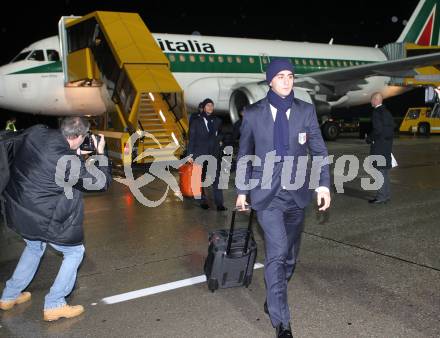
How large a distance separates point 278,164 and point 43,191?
6.01 ft

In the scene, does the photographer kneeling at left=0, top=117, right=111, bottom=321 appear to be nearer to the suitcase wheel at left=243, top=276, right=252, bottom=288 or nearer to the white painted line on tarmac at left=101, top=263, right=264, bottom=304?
the white painted line on tarmac at left=101, top=263, right=264, bottom=304

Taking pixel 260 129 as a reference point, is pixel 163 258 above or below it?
below

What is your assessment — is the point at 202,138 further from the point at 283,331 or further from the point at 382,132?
the point at 283,331

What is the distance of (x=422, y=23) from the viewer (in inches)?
992

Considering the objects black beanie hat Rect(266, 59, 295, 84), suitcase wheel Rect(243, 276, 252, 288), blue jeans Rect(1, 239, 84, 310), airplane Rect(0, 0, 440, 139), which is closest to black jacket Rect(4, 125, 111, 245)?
blue jeans Rect(1, 239, 84, 310)

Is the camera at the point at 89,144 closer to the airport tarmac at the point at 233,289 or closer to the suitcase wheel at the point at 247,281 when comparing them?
the airport tarmac at the point at 233,289

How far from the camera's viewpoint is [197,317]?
3.83 metres

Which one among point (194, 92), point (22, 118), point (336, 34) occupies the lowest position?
point (22, 118)

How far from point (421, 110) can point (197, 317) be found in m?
22.3

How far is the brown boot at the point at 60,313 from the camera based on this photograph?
3.81 metres

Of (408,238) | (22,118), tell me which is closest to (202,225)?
(408,238)

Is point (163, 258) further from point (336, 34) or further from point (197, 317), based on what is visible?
point (336, 34)

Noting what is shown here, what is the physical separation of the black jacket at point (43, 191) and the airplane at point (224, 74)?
10.6 metres

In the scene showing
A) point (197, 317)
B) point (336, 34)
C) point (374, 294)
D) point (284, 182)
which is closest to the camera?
point (284, 182)
